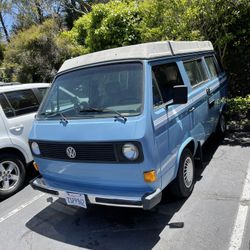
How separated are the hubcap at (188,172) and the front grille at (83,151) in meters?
1.37

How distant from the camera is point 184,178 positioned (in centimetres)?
437

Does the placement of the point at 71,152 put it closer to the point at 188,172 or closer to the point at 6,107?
the point at 188,172

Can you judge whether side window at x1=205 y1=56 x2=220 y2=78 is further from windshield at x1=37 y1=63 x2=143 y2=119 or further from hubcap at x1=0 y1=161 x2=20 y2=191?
hubcap at x1=0 y1=161 x2=20 y2=191

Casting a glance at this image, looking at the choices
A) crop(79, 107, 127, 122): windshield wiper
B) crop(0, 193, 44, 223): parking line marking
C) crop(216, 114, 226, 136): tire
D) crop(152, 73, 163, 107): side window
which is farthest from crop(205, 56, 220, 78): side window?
crop(0, 193, 44, 223): parking line marking

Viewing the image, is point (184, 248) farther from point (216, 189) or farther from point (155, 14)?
point (155, 14)

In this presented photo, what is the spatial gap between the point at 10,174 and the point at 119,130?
2.79m

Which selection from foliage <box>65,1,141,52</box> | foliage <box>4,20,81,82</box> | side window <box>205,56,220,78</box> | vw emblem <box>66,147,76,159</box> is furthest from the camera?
foliage <box>4,20,81,82</box>

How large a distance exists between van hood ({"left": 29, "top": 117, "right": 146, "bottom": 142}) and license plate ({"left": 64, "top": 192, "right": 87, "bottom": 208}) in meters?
0.65

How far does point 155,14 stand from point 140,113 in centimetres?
556

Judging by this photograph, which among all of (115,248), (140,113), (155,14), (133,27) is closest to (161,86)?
(140,113)

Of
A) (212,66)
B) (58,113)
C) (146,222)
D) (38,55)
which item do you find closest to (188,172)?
(146,222)

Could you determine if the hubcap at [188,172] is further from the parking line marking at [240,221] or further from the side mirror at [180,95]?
the side mirror at [180,95]

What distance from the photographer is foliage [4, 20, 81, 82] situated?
50.3ft

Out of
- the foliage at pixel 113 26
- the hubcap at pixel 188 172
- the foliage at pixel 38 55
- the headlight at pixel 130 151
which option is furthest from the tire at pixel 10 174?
the foliage at pixel 38 55
